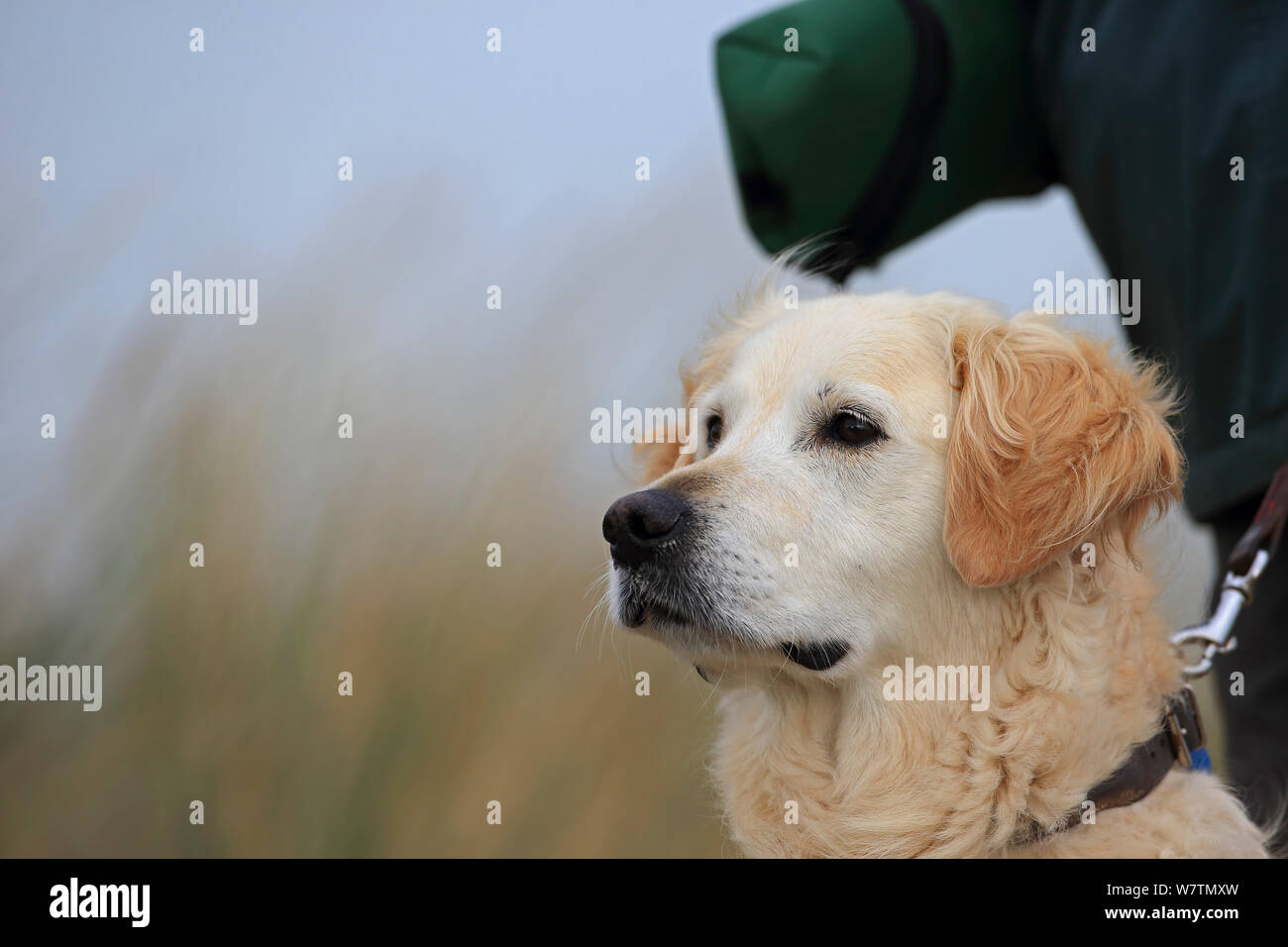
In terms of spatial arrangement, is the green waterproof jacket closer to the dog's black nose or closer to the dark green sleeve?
the dark green sleeve

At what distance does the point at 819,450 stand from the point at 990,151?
1.55 metres

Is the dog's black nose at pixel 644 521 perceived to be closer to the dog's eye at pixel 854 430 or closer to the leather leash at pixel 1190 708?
the dog's eye at pixel 854 430

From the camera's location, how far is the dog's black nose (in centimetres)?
195

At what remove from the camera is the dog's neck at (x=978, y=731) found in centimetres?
194

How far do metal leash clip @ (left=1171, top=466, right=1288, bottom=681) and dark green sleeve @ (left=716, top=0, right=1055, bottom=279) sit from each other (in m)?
1.30

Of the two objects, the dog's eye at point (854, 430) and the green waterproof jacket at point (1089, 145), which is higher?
the green waterproof jacket at point (1089, 145)

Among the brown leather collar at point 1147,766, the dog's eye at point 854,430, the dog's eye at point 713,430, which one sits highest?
the dog's eye at point 713,430

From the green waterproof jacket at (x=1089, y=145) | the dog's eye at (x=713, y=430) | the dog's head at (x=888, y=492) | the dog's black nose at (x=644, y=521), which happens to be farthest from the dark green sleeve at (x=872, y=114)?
the dog's black nose at (x=644, y=521)

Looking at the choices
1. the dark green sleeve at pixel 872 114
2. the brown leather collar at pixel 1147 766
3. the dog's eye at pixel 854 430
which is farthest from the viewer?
the dark green sleeve at pixel 872 114

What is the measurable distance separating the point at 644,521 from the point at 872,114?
160cm

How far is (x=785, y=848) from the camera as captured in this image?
2.13m

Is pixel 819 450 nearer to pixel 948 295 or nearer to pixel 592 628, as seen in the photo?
pixel 948 295

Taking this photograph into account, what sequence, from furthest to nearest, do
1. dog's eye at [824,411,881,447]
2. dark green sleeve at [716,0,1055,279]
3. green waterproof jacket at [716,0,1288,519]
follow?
dark green sleeve at [716,0,1055,279] → green waterproof jacket at [716,0,1288,519] → dog's eye at [824,411,881,447]

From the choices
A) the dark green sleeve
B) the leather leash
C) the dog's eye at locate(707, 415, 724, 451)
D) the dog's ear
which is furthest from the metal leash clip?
the dark green sleeve
